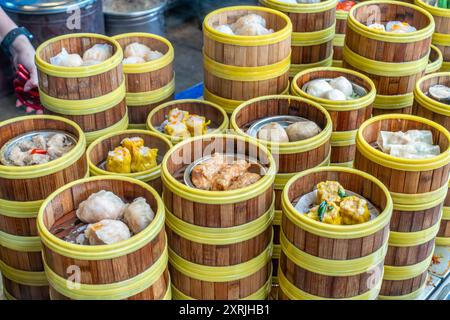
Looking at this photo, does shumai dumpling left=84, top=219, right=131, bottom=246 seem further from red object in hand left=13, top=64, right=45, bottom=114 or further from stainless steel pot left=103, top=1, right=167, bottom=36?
stainless steel pot left=103, top=1, right=167, bottom=36

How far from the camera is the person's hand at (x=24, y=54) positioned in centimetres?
569

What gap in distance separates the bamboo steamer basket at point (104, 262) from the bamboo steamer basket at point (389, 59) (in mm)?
1918

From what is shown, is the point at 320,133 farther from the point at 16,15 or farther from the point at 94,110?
the point at 16,15

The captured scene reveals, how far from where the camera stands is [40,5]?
5.80m

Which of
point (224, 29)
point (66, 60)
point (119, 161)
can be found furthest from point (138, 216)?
point (224, 29)

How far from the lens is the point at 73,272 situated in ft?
8.30

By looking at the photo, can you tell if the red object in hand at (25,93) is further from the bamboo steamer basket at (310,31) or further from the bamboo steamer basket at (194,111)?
the bamboo steamer basket at (310,31)

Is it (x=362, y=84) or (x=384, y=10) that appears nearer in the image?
(x=362, y=84)

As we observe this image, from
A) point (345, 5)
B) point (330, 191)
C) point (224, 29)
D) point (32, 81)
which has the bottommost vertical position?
point (32, 81)

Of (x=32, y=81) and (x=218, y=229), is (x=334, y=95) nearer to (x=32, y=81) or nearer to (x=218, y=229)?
(x=218, y=229)

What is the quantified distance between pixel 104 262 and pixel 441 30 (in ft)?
10.8

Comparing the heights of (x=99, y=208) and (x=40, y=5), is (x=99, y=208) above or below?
below

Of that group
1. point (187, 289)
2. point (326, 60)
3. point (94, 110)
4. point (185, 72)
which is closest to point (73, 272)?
point (187, 289)

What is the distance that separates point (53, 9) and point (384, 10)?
129 inches
